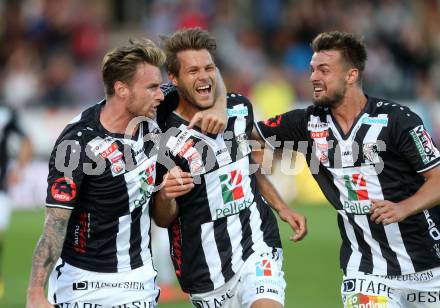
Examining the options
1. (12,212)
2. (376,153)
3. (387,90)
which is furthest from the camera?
(387,90)

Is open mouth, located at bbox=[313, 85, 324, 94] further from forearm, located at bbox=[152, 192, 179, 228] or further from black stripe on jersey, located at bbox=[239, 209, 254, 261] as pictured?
forearm, located at bbox=[152, 192, 179, 228]

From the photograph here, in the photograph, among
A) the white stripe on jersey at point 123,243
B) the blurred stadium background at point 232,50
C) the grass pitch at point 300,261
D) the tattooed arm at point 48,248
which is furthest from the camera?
the blurred stadium background at point 232,50

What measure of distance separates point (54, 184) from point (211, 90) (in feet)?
5.09

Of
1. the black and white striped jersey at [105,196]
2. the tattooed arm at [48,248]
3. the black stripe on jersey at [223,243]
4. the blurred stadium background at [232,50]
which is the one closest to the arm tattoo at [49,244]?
the tattooed arm at [48,248]

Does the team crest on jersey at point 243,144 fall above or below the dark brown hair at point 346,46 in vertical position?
below

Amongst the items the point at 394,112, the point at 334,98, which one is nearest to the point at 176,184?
the point at 334,98

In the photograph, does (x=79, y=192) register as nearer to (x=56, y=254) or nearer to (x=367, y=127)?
(x=56, y=254)

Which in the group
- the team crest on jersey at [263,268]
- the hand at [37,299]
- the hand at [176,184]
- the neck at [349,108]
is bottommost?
the hand at [37,299]

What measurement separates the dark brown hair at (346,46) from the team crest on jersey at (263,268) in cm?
175

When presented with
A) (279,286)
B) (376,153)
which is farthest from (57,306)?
(376,153)

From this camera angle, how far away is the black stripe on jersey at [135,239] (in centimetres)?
688

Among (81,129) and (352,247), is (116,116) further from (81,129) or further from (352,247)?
(352,247)

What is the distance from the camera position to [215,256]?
288 inches

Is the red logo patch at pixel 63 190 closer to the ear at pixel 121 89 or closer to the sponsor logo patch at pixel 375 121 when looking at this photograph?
the ear at pixel 121 89
